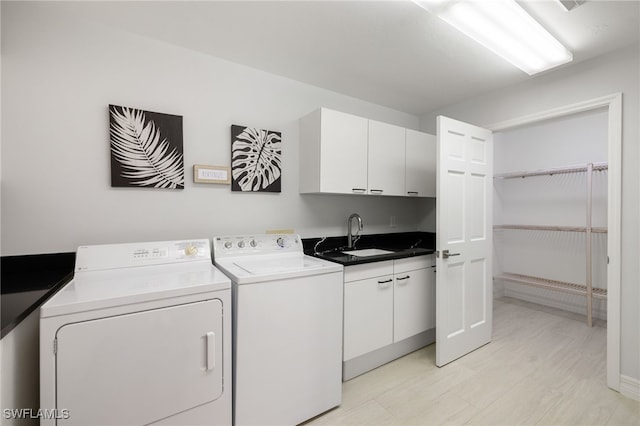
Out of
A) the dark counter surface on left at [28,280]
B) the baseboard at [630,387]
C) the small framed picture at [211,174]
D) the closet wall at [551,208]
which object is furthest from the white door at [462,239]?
the dark counter surface on left at [28,280]

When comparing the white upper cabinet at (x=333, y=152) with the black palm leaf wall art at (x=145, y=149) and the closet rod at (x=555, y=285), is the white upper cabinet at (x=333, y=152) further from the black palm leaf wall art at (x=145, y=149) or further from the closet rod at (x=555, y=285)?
the closet rod at (x=555, y=285)

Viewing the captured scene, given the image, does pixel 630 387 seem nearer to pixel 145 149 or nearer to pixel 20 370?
pixel 20 370

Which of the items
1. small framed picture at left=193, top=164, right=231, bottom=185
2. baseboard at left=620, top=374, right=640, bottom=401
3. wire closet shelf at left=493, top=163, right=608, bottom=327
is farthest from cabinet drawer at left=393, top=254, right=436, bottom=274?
wire closet shelf at left=493, top=163, right=608, bottom=327

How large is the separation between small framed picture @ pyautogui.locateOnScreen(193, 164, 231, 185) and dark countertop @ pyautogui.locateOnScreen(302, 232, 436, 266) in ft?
2.87

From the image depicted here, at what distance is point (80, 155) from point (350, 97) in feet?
7.44

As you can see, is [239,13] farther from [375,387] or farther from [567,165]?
[567,165]

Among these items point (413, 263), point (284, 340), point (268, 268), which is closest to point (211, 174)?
point (268, 268)

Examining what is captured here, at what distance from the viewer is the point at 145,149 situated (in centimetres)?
185

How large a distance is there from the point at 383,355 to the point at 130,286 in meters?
1.92

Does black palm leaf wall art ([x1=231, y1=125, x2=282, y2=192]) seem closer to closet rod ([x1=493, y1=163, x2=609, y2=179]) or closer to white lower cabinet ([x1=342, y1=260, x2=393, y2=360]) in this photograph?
white lower cabinet ([x1=342, y1=260, x2=393, y2=360])

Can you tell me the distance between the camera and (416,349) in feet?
8.25

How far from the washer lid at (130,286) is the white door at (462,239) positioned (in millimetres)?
1760

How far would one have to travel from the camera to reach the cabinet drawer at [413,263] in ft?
7.57

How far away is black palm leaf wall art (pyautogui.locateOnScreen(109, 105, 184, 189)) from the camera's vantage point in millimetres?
1762
